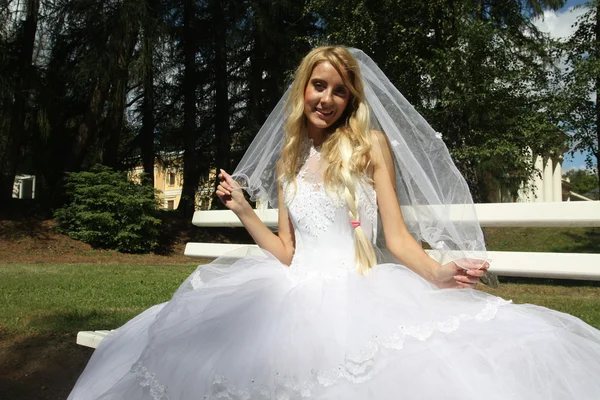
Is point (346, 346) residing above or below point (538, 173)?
below

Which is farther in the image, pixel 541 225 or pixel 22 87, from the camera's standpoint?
pixel 22 87

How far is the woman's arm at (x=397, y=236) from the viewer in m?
2.27

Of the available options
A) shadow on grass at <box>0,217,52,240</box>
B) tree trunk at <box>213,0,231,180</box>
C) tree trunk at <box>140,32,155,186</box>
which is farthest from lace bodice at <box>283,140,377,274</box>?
tree trunk at <box>213,0,231,180</box>

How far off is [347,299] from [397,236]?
0.52m

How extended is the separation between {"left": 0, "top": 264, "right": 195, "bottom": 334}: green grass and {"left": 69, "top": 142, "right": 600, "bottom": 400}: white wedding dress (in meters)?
2.47

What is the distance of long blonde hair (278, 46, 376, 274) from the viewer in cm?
270

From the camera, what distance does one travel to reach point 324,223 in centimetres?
277

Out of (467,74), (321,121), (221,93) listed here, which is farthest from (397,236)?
(221,93)

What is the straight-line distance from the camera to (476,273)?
2.21 metres

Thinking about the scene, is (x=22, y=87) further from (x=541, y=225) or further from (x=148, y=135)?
(x=541, y=225)

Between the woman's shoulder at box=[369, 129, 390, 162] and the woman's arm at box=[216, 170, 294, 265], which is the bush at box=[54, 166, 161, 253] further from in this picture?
the woman's shoulder at box=[369, 129, 390, 162]

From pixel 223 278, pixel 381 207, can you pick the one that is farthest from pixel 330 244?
pixel 223 278

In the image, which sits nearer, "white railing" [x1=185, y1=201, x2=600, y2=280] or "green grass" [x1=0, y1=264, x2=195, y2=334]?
"white railing" [x1=185, y1=201, x2=600, y2=280]

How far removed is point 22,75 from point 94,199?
397cm
